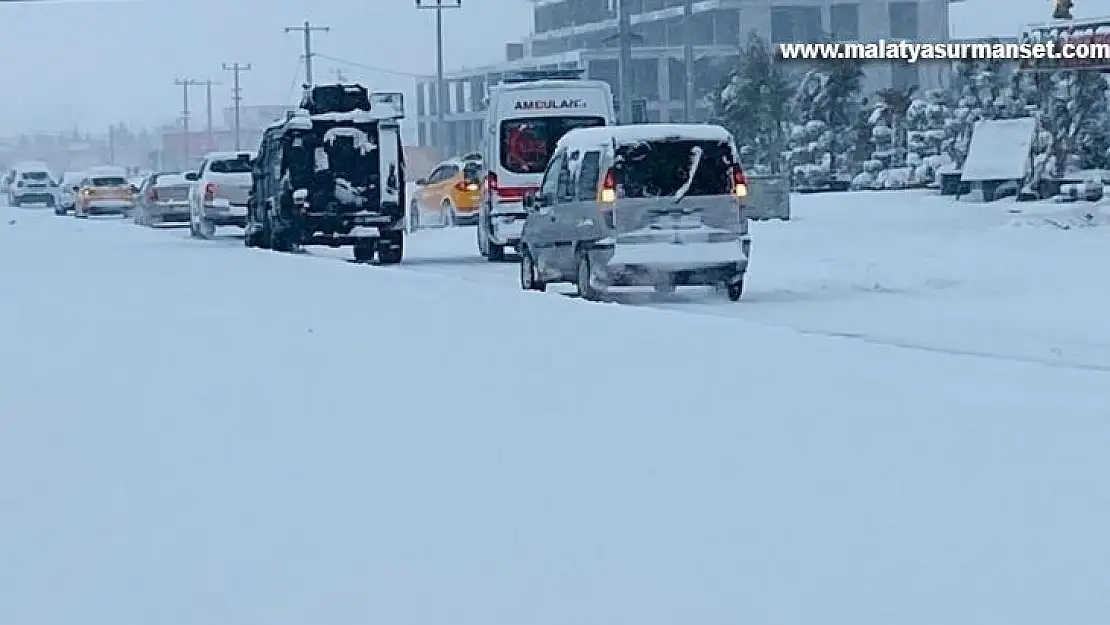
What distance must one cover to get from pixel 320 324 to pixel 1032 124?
98.0 ft

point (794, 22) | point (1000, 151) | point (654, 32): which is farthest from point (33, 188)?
point (1000, 151)

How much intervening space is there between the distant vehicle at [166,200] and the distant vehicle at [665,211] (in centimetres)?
2610

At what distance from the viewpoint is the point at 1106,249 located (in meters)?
23.6

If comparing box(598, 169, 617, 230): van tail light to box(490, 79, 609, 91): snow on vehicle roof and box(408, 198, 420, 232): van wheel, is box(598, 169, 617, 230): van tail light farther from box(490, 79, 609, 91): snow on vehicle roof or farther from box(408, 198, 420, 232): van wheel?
box(408, 198, 420, 232): van wheel

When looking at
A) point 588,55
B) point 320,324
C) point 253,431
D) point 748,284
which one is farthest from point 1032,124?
point 588,55

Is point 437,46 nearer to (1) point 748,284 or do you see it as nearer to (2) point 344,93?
(2) point 344,93

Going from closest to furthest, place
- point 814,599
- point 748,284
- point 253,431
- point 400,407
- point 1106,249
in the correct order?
point 814,599
point 253,431
point 400,407
point 748,284
point 1106,249

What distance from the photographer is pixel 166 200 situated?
4353 centimetres

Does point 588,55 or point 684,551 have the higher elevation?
point 588,55

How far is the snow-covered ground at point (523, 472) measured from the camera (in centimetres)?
555

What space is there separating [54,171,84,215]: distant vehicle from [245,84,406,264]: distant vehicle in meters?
30.6

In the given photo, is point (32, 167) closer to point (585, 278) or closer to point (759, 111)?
point (759, 111)

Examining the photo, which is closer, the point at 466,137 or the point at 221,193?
the point at 221,193

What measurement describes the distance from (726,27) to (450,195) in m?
47.2
